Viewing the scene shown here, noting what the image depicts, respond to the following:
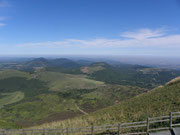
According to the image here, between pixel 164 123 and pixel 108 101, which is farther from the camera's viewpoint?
pixel 108 101

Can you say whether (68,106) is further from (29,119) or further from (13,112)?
(13,112)

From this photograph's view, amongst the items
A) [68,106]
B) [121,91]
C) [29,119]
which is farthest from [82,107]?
[121,91]

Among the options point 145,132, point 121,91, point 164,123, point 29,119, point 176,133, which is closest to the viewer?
point 176,133

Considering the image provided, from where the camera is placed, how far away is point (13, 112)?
436 feet

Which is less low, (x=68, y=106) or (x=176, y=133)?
(x=176, y=133)

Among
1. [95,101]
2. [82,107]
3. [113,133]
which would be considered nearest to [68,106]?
[82,107]

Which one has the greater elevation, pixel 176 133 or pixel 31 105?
pixel 176 133

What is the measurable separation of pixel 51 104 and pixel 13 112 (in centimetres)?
4075

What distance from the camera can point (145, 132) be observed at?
12.8 m

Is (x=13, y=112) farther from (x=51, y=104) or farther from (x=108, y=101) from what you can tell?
(x=108, y=101)

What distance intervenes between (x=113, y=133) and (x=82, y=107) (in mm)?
135149

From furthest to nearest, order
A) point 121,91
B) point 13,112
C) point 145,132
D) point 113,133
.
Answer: point 121,91
point 13,112
point 113,133
point 145,132

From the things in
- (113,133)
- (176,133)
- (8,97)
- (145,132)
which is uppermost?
A: (176,133)

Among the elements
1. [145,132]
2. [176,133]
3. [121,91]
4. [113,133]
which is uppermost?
[176,133]
